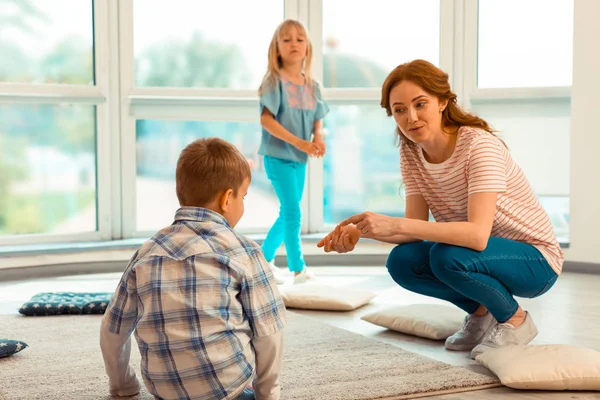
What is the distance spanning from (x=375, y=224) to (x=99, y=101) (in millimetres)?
2735

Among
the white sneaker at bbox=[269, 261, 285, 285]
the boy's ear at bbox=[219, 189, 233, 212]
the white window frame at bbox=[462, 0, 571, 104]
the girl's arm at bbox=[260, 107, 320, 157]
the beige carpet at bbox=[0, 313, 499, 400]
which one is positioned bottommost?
the white sneaker at bbox=[269, 261, 285, 285]

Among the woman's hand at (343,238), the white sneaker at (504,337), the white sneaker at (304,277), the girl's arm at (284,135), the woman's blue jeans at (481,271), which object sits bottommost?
the white sneaker at (304,277)

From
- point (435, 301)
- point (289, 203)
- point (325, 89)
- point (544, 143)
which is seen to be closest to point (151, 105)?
point (325, 89)

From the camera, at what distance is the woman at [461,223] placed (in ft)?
7.17

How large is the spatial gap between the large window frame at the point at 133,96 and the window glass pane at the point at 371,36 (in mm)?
92

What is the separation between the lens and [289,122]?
12.4ft

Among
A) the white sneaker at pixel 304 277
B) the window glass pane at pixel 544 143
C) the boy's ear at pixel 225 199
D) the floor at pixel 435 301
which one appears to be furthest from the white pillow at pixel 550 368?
the window glass pane at pixel 544 143

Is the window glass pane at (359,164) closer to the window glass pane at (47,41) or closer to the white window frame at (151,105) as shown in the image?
the white window frame at (151,105)

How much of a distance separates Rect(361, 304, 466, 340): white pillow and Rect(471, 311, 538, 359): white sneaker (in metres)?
0.24

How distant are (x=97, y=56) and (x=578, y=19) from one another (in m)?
2.56

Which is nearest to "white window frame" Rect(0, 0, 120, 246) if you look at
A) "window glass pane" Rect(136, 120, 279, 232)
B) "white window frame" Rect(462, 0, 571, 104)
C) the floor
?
"window glass pane" Rect(136, 120, 279, 232)

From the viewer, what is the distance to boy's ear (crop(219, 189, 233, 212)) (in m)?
1.72

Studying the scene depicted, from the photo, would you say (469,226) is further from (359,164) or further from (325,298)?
(359,164)

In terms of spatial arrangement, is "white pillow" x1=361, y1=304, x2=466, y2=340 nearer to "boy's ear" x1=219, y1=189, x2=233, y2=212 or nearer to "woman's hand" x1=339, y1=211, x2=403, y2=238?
"woman's hand" x1=339, y1=211, x2=403, y2=238
